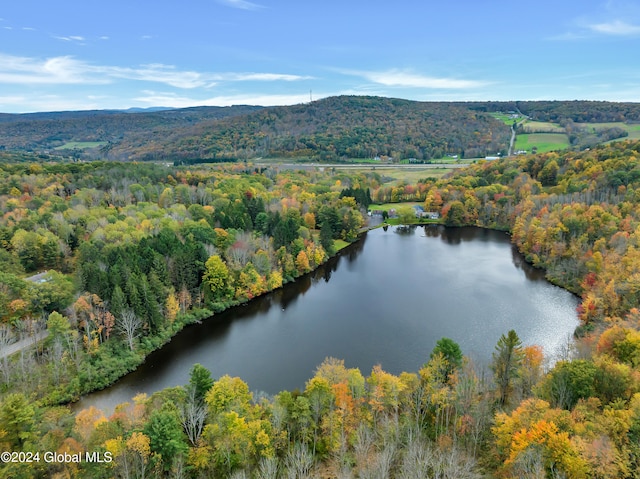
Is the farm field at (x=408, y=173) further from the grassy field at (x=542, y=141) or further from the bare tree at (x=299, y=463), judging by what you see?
the bare tree at (x=299, y=463)

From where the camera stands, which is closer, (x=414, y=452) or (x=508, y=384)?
(x=414, y=452)

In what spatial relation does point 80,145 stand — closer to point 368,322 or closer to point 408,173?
point 408,173

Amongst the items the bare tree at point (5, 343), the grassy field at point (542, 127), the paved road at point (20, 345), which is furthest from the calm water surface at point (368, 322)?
the grassy field at point (542, 127)

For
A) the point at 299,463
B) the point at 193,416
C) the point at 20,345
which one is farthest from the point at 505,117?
the point at 299,463

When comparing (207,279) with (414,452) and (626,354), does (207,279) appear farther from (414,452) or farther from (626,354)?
(626,354)

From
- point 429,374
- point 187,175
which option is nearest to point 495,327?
point 429,374
